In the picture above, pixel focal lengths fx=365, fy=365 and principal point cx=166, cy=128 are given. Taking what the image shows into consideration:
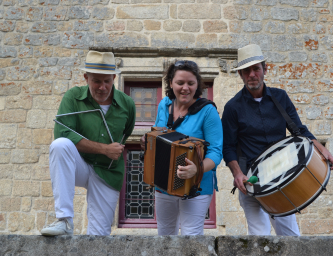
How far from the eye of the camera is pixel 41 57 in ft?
17.9

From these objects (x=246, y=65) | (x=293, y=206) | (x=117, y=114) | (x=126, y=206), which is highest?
(x=246, y=65)

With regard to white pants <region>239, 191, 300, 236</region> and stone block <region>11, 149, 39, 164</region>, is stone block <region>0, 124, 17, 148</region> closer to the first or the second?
stone block <region>11, 149, 39, 164</region>

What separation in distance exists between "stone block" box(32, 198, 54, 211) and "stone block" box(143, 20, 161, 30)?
2908mm

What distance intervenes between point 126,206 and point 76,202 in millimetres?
744

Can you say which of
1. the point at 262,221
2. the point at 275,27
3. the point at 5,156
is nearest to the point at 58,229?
the point at 262,221

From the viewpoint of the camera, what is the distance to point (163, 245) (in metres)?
2.28

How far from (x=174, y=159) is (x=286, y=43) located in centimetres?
383

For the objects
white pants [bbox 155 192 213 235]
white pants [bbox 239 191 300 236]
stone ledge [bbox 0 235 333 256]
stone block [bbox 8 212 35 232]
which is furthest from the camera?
stone block [bbox 8 212 35 232]

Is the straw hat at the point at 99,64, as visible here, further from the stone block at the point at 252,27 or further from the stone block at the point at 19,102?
the stone block at the point at 252,27

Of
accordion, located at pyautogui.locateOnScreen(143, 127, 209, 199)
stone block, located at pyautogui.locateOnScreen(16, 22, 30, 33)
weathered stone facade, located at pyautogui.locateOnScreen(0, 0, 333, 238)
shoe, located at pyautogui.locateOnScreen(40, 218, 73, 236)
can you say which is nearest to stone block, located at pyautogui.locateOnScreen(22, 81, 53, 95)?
weathered stone facade, located at pyautogui.locateOnScreen(0, 0, 333, 238)

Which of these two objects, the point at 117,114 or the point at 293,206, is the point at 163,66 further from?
the point at 293,206

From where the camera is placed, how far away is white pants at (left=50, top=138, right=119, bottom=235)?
2.46 meters

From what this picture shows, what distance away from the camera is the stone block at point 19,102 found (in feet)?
17.5

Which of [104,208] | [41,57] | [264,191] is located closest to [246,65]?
[264,191]
